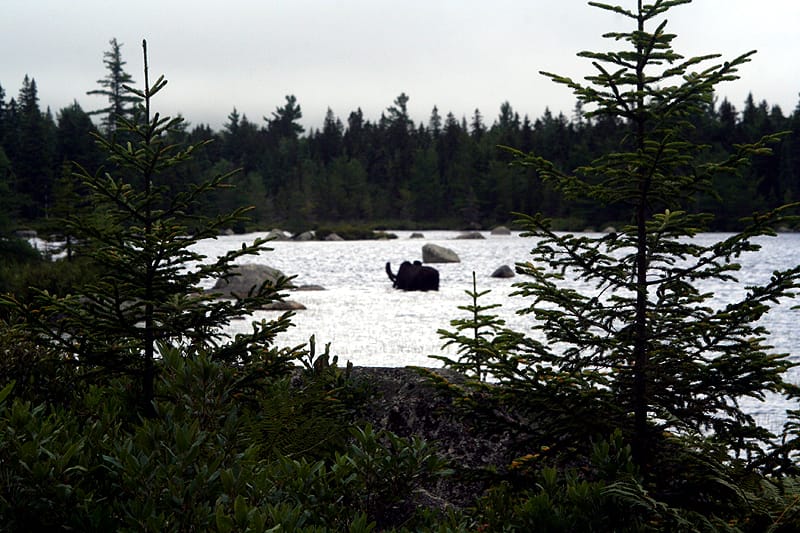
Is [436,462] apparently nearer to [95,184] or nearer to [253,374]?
[253,374]

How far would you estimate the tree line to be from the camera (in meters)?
88.9

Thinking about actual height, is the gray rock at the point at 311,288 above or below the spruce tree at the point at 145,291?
below

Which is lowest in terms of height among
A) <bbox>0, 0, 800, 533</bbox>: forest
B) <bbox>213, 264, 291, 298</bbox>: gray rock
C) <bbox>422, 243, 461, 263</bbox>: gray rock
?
<bbox>422, 243, 461, 263</bbox>: gray rock

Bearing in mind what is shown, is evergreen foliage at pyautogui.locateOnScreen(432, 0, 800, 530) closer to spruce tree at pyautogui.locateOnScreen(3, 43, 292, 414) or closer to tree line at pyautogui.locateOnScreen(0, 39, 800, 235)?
spruce tree at pyautogui.locateOnScreen(3, 43, 292, 414)

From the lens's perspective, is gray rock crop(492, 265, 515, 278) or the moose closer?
the moose

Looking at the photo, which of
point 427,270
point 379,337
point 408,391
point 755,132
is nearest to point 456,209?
point 755,132

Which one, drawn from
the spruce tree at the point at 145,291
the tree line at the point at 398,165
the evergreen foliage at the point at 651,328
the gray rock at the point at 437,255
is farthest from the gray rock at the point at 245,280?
the tree line at the point at 398,165

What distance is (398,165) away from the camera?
129 m

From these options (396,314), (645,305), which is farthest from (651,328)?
(396,314)

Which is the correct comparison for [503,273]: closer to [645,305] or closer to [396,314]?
[396,314]

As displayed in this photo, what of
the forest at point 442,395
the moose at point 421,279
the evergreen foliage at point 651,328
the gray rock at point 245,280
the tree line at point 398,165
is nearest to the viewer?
the forest at point 442,395

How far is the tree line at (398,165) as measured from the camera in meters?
88.9

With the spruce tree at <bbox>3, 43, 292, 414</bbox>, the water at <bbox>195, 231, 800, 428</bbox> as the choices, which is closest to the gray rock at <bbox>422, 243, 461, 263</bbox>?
the water at <bbox>195, 231, 800, 428</bbox>

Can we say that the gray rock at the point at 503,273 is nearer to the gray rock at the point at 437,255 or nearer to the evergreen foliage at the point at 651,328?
the gray rock at the point at 437,255
